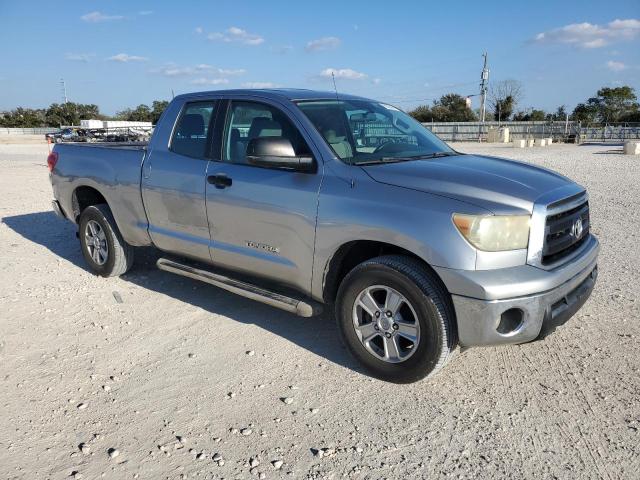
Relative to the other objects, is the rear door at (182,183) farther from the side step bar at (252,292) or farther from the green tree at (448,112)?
the green tree at (448,112)

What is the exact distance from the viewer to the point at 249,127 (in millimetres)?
4211

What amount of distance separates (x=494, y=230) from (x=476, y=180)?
44 centimetres

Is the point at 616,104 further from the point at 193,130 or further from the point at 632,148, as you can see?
the point at 193,130

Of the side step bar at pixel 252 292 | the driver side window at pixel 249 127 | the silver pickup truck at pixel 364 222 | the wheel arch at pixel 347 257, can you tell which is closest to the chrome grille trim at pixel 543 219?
the silver pickup truck at pixel 364 222

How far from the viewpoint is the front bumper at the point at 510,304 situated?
293 cm

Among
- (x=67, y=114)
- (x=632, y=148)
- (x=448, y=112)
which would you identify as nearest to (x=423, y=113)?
(x=448, y=112)

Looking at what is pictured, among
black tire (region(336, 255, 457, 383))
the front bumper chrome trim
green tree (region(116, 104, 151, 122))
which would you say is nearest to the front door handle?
black tire (region(336, 255, 457, 383))

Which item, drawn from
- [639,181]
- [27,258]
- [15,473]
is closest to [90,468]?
[15,473]

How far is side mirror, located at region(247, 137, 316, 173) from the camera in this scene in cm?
354

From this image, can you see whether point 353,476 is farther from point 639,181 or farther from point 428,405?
point 639,181

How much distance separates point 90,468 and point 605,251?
19.2ft

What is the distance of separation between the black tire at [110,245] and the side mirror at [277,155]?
2.47 m

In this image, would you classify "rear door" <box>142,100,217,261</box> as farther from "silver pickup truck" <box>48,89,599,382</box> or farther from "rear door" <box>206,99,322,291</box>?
"rear door" <box>206,99,322,291</box>

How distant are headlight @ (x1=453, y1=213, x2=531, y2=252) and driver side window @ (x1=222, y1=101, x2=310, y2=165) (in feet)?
4.77
